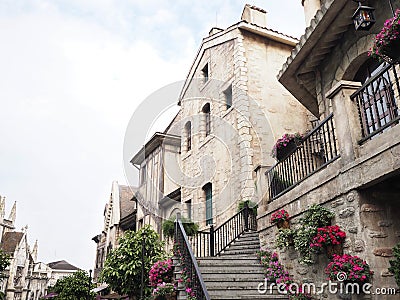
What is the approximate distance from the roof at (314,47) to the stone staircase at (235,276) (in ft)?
13.4

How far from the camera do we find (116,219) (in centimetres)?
2530

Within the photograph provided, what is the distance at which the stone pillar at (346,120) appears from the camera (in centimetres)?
519

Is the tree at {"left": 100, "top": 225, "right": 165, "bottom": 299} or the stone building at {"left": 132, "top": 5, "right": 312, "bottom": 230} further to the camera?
the stone building at {"left": 132, "top": 5, "right": 312, "bottom": 230}

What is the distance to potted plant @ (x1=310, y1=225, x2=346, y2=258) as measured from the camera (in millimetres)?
5082

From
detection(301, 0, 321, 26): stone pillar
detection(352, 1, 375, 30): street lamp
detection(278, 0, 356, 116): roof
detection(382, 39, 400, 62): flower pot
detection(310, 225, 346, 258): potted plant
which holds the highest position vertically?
detection(301, 0, 321, 26): stone pillar

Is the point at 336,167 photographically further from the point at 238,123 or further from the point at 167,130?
the point at 167,130

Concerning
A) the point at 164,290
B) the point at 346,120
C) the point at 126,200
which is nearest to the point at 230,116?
the point at 164,290

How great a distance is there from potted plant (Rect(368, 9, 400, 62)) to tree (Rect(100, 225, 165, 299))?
821 centimetres

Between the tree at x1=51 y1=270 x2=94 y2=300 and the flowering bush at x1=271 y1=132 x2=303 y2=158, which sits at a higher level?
the flowering bush at x1=271 y1=132 x2=303 y2=158

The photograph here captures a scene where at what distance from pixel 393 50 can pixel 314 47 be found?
10.9 ft

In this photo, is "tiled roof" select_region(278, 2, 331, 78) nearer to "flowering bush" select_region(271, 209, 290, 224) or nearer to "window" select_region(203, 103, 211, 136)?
"flowering bush" select_region(271, 209, 290, 224)

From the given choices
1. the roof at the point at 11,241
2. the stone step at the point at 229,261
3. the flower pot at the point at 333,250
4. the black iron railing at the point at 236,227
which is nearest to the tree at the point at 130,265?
the black iron railing at the point at 236,227

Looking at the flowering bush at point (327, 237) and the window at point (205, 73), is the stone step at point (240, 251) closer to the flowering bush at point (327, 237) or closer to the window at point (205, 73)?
the flowering bush at point (327, 237)

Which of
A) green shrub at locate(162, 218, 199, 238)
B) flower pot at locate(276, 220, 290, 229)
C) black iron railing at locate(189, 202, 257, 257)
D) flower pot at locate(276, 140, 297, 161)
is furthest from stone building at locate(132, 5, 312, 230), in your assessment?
flower pot at locate(276, 220, 290, 229)
